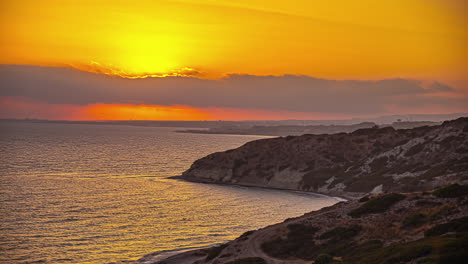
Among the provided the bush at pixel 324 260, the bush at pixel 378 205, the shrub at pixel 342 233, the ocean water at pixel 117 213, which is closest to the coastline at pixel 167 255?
the ocean water at pixel 117 213

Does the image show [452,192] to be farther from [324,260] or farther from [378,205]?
[324,260]

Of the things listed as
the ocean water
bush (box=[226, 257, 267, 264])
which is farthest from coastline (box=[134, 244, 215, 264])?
bush (box=[226, 257, 267, 264])

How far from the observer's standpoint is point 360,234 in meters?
50.3

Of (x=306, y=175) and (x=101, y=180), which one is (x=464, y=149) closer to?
(x=306, y=175)

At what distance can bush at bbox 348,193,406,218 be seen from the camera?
5584 cm

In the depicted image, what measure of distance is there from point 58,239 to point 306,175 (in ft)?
294

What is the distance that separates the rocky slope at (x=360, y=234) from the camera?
4238 cm

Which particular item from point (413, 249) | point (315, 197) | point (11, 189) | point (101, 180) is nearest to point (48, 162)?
point (101, 180)

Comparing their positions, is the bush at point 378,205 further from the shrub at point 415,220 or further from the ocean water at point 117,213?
the ocean water at point 117,213

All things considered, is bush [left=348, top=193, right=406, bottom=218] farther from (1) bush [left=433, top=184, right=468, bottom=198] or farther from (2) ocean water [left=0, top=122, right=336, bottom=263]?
(2) ocean water [left=0, top=122, right=336, bottom=263]

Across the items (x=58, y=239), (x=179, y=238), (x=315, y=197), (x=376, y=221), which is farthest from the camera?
(x=315, y=197)

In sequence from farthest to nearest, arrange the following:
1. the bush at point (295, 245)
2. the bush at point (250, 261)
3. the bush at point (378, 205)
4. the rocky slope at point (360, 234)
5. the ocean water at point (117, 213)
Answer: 1. the ocean water at point (117, 213)
2. the bush at point (378, 205)
3. the bush at point (295, 245)
4. the bush at point (250, 261)
5. the rocky slope at point (360, 234)

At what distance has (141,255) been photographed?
195ft

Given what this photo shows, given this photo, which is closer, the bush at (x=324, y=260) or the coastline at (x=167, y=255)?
the bush at (x=324, y=260)
